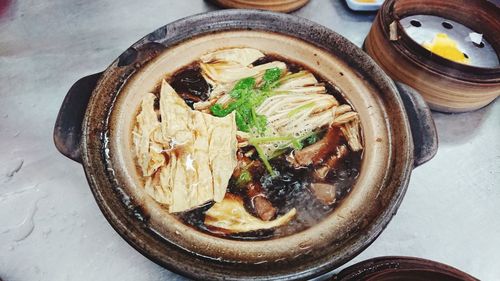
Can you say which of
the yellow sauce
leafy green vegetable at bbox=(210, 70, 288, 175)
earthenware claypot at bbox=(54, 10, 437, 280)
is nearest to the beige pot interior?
earthenware claypot at bbox=(54, 10, 437, 280)

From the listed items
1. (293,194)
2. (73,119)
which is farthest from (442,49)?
(73,119)

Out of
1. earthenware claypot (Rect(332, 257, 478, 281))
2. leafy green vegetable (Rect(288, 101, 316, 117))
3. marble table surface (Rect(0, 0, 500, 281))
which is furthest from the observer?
leafy green vegetable (Rect(288, 101, 316, 117))

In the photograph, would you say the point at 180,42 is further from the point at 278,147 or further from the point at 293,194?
the point at 293,194

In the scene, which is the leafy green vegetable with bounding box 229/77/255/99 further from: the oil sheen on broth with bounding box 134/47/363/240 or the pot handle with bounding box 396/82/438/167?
the pot handle with bounding box 396/82/438/167

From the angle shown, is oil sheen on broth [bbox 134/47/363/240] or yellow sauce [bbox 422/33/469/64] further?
yellow sauce [bbox 422/33/469/64]

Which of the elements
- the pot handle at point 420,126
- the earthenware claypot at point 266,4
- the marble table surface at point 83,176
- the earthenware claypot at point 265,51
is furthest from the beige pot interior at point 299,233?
the earthenware claypot at point 266,4

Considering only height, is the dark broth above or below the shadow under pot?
below

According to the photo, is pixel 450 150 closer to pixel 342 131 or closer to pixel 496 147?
pixel 496 147

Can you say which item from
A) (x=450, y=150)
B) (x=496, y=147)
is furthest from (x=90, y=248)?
(x=496, y=147)
